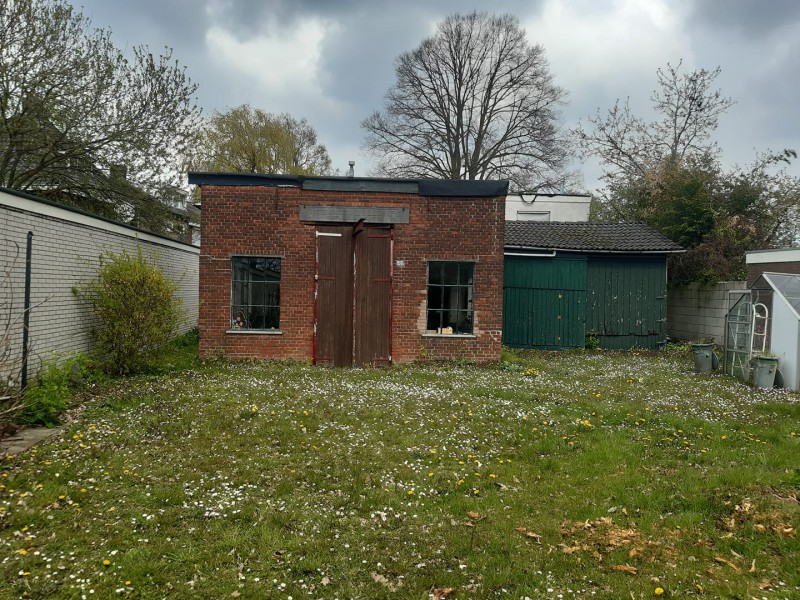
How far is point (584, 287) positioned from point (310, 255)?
8.48m

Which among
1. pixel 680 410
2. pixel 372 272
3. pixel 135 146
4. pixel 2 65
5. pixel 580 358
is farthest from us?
pixel 135 146

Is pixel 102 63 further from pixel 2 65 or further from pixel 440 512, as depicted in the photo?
pixel 440 512

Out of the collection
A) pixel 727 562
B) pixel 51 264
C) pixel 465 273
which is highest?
pixel 465 273

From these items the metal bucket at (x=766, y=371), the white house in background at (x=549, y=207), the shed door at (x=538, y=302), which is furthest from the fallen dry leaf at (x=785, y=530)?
the white house in background at (x=549, y=207)

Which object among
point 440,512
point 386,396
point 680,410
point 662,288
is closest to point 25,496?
point 440,512

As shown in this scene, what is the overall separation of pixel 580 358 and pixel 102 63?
50.9 ft

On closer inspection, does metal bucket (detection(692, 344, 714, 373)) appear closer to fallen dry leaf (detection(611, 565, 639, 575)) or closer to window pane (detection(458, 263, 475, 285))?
window pane (detection(458, 263, 475, 285))

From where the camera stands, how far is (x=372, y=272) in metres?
11.5

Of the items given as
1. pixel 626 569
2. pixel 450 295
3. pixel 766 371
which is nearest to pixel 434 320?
pixel 450 295

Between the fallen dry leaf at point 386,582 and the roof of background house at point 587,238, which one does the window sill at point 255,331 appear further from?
the fallen dry leaf at point 386,582

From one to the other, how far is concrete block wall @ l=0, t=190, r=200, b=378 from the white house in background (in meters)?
16.8

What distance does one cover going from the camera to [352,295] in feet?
37.4

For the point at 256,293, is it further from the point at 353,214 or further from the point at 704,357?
the point at 704,357

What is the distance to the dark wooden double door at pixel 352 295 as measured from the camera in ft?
37.4
